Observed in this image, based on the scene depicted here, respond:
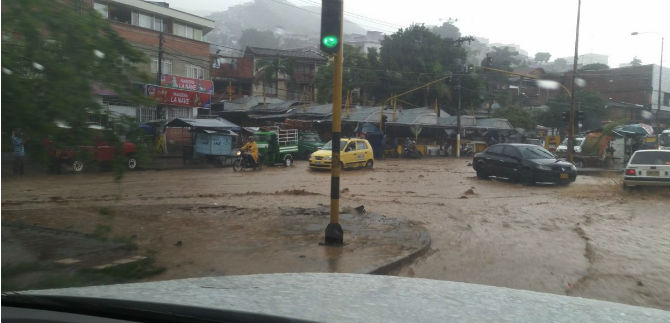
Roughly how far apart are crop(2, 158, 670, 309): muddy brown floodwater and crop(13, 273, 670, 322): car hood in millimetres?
3898

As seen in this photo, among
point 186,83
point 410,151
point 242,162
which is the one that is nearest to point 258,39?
point 410,151

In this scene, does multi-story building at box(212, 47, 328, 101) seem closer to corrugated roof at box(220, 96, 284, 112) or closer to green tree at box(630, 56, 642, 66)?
corrugated roof at box(220, 96, 284, 112)

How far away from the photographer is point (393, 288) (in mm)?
2746

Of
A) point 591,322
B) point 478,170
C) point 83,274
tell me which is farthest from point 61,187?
point 591,322

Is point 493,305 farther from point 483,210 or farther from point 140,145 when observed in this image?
point 483,210

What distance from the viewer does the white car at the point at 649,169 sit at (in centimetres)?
1644

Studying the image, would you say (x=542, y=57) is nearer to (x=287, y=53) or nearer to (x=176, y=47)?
(x=287, y=53)

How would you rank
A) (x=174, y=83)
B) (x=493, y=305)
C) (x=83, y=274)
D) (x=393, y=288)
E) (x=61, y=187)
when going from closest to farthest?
(x=493, y=305) → (x=393, y=288) → (x=83, y=274) → (x=61, y=187) → (x=174, y=83)

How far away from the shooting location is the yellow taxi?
78.1ft

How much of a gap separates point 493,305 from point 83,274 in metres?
4.68

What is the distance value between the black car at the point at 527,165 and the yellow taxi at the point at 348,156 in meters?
6.91

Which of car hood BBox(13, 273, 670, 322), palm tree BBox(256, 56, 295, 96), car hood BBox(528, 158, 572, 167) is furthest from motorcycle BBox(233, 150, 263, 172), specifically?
palm tree BBox(256, 56, 295, 96)

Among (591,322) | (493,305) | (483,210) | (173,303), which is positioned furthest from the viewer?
(483,210)

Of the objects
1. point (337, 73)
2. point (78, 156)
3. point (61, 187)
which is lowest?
point (61, 187)
